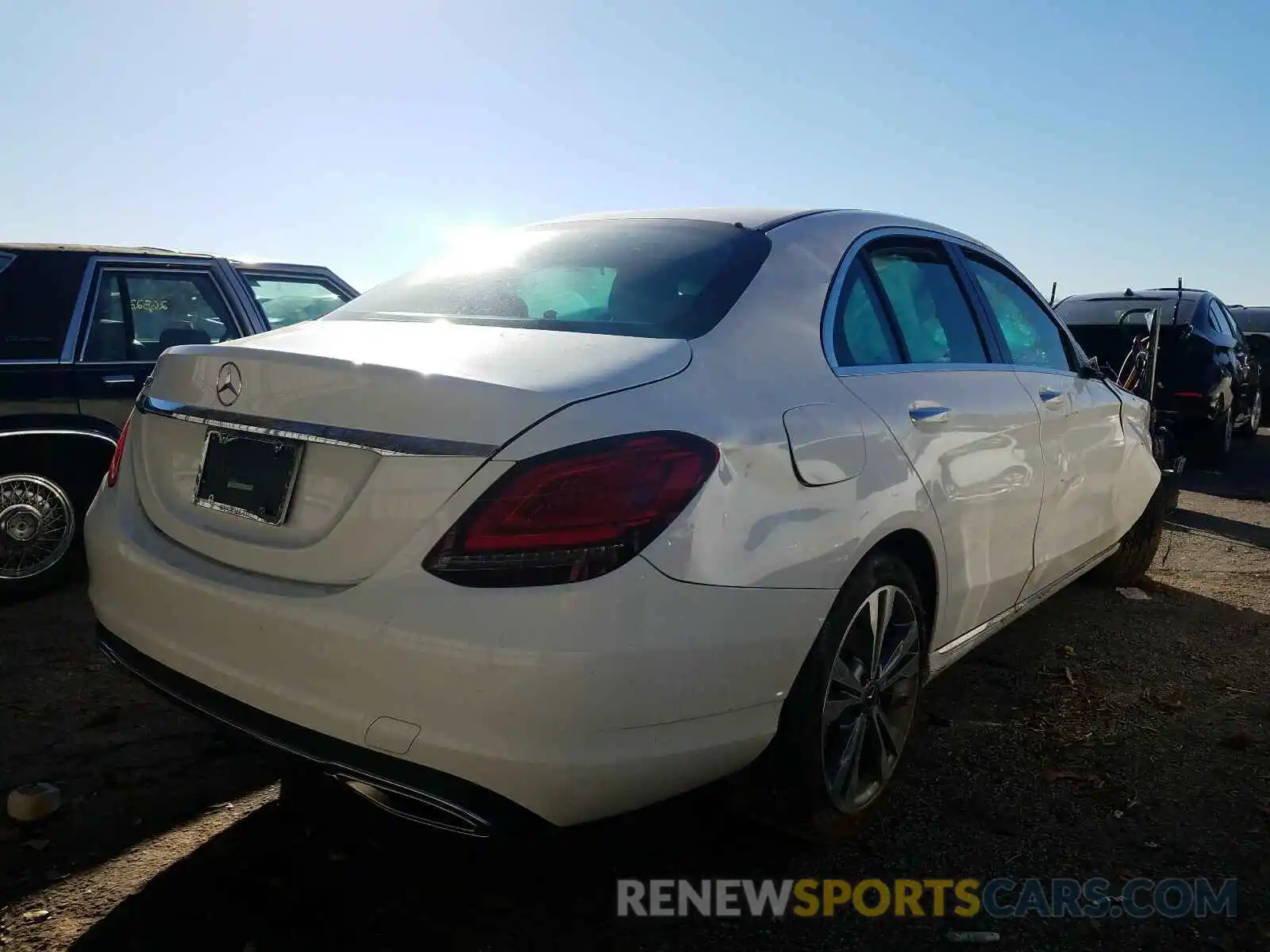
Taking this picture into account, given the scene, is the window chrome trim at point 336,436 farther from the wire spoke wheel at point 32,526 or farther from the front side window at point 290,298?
the front side window at point 290,298

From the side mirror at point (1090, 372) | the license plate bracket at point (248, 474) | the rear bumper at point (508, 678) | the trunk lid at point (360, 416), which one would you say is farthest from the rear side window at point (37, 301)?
the side mirror at point (1090, 372)

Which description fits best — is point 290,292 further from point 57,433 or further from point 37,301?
point 57,433

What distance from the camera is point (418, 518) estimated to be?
1.91 meters

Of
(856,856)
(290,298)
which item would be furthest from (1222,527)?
(290,298)

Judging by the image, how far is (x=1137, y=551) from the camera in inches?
203

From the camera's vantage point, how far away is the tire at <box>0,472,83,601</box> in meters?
4.51

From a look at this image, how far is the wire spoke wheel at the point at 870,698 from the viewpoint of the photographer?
2.49 meters

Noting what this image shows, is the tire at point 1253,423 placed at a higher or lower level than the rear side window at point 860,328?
lower

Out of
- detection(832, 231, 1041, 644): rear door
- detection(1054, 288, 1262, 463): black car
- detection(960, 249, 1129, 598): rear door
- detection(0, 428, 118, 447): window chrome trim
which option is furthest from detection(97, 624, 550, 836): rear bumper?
detection(1054, 288, 1262, 463): black car

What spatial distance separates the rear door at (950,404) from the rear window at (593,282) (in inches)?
14.2

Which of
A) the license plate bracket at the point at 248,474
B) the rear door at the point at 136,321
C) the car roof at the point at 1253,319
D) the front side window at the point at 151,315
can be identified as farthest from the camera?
the car roof at the point at 1253,319

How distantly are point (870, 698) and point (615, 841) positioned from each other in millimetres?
754

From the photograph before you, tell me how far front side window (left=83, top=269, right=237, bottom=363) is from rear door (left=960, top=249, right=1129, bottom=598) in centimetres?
353

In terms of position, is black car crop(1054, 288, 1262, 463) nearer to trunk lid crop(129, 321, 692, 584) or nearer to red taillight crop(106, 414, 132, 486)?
trunk lid crop(129, 321, 692, 584)
